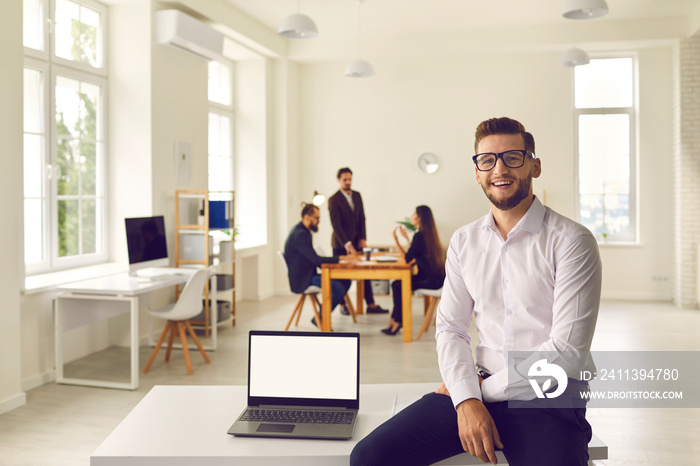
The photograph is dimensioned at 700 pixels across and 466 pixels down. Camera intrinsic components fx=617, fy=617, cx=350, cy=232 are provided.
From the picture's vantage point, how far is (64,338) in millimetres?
5125

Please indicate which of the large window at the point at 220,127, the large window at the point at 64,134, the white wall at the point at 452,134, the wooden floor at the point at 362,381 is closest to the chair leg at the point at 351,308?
the wooden floor at the point at 362,381

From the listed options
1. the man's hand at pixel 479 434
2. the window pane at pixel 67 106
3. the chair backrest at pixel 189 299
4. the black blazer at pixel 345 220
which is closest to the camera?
the man's hand at pixel 479 434

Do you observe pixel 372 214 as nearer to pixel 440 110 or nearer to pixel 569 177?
pixel 440 110

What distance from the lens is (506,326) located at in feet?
6.04

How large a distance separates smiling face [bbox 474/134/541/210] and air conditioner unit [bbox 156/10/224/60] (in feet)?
15.8

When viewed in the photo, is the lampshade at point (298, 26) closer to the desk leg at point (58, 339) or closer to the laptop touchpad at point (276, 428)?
the desk leg at point (58, 339)

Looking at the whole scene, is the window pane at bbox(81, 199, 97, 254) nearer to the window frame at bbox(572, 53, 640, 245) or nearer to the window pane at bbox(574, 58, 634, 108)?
the window frame at bbox(572, 53, 640, 245)

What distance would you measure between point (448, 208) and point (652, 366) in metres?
4.19

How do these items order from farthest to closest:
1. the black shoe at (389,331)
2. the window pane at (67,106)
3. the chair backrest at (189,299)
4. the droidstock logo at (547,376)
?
the black shoe at (389,331), the window pane at (67,106), the chair backrest at (189,299), the droidstock logo at (547,376)

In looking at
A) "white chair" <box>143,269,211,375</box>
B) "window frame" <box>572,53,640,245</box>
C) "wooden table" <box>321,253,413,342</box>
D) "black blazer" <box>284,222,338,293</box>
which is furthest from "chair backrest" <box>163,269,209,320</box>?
"window frame" <box>572,53,640,245</box>

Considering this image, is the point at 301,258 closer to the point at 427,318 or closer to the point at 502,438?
the point at 427,318

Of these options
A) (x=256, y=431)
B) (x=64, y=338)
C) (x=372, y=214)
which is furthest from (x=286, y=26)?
(x=256, y=431)

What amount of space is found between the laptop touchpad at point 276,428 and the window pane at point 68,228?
4.41m

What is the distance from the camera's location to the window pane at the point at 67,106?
5352mm
